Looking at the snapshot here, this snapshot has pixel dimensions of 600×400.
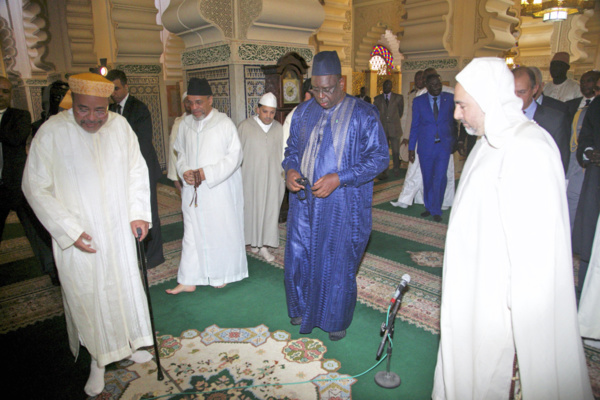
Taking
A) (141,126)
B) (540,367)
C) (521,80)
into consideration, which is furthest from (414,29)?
(540,367)

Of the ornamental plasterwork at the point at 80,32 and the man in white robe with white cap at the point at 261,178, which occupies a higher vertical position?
the ornamental plasterwork at the point at 80,32

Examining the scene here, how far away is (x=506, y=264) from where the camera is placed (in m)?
1.53

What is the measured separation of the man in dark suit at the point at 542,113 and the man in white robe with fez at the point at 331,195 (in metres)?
1.12

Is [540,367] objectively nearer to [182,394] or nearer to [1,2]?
[182,394]

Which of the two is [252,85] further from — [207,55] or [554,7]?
[554,7]

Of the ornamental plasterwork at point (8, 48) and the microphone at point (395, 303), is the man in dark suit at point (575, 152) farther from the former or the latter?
the ornamental plasterwork at point (8, 48)

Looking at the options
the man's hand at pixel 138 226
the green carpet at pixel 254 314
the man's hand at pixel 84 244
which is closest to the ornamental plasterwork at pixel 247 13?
the green carpet at pixel 254 314

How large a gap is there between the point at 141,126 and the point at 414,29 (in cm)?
568

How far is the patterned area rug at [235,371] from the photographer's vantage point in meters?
2.12

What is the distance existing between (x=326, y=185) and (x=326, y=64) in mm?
711

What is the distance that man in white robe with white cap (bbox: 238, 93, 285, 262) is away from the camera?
388 cm

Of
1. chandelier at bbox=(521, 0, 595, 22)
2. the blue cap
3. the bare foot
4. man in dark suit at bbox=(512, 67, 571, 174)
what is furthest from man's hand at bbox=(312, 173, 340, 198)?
chandelier at bbox=(521, 0, 595, 22)

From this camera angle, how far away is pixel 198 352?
97.1 inches

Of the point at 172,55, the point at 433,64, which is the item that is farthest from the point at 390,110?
the point at 172,55
